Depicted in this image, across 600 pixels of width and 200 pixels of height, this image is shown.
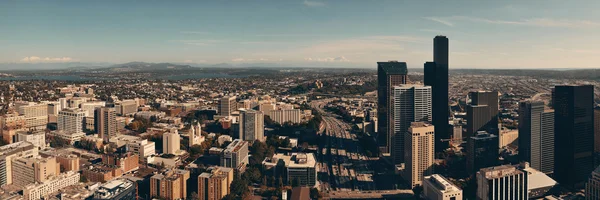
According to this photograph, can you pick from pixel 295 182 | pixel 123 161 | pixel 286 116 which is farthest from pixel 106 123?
pixel 295 182

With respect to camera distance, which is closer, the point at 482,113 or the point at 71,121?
the point at 482,113

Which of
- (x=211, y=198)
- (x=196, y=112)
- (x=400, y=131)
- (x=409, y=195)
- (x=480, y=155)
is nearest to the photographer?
(x=211, y=198)

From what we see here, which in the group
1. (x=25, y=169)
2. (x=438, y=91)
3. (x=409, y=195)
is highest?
(x=438, y=91)

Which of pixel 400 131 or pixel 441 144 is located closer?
pixel 400 131

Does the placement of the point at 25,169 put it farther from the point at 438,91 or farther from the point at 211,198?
the point at 438,91

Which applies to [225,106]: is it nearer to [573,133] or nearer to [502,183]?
[502,183]

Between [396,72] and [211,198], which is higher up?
[396,72]

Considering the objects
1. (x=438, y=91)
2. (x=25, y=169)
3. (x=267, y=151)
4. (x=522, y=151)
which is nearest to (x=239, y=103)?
(x=267, y=151)
